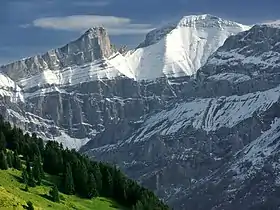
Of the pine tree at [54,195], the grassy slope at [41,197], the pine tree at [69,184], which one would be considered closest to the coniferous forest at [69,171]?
the pine tree at [69,184]

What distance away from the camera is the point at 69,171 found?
149 m

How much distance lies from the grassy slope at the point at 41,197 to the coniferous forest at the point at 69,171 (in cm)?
182

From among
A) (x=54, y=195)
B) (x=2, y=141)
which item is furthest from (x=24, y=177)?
(x=2, y=141)

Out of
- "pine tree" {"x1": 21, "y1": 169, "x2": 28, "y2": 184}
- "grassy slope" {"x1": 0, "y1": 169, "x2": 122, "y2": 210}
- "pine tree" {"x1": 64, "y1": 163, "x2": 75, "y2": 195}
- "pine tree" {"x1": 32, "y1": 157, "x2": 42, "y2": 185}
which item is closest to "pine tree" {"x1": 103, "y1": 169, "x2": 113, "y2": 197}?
"grassy slope" {"x1": 0, "y1": 169, "x2": 122, "y2": 210}

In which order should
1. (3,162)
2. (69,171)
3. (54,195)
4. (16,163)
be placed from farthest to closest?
(69,171), (16,163), (3,162), (54,195)

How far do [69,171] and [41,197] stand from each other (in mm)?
21160

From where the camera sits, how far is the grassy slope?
119 metres

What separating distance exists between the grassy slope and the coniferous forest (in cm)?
182

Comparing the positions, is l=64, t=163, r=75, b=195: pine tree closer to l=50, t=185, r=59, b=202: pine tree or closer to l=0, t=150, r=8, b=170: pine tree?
l=0, t=150, r=8, b=170: pine tree

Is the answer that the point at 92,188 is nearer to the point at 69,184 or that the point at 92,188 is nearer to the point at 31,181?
the point at 69,184

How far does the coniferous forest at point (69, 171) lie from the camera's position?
478ft

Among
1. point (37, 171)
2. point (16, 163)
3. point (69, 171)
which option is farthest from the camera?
point (69, 171)

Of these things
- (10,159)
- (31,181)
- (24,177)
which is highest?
(10,159)

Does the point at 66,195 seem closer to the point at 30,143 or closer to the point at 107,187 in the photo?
the point at 107,187
